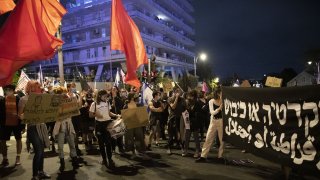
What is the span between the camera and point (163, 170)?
7812 millimetres

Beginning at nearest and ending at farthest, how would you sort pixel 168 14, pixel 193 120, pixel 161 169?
pixel 161 169, pixel 193 120, pixel 168 14

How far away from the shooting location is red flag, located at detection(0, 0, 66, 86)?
6.45 m

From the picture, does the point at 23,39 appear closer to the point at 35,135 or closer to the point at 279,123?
the point at 35,135

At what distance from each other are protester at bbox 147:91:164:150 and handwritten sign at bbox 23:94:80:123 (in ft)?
10.1

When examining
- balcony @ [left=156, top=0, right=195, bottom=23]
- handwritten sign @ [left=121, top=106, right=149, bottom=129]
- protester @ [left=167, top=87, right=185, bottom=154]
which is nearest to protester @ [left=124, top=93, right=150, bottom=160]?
handwritten sign @ [left=121, top=106, right=149, bottom=129]

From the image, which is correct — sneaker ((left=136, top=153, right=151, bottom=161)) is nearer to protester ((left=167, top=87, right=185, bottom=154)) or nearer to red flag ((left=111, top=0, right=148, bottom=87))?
protester ((left=167, top=87, right=185, bottom=154))

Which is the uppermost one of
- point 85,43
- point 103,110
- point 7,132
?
point 85,43

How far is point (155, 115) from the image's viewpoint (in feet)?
35.5

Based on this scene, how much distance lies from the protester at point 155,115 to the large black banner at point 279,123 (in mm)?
3452

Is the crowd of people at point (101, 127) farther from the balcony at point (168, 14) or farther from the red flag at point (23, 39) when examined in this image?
the balcony at point (168, 14)

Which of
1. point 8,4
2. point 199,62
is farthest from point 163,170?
point 199,62

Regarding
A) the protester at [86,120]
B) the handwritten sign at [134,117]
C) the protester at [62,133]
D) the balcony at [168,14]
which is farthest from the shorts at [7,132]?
the balcony at [168,14]

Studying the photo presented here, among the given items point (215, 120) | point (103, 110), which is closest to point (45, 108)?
point (103, 110)

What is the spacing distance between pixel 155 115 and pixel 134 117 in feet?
6.25
